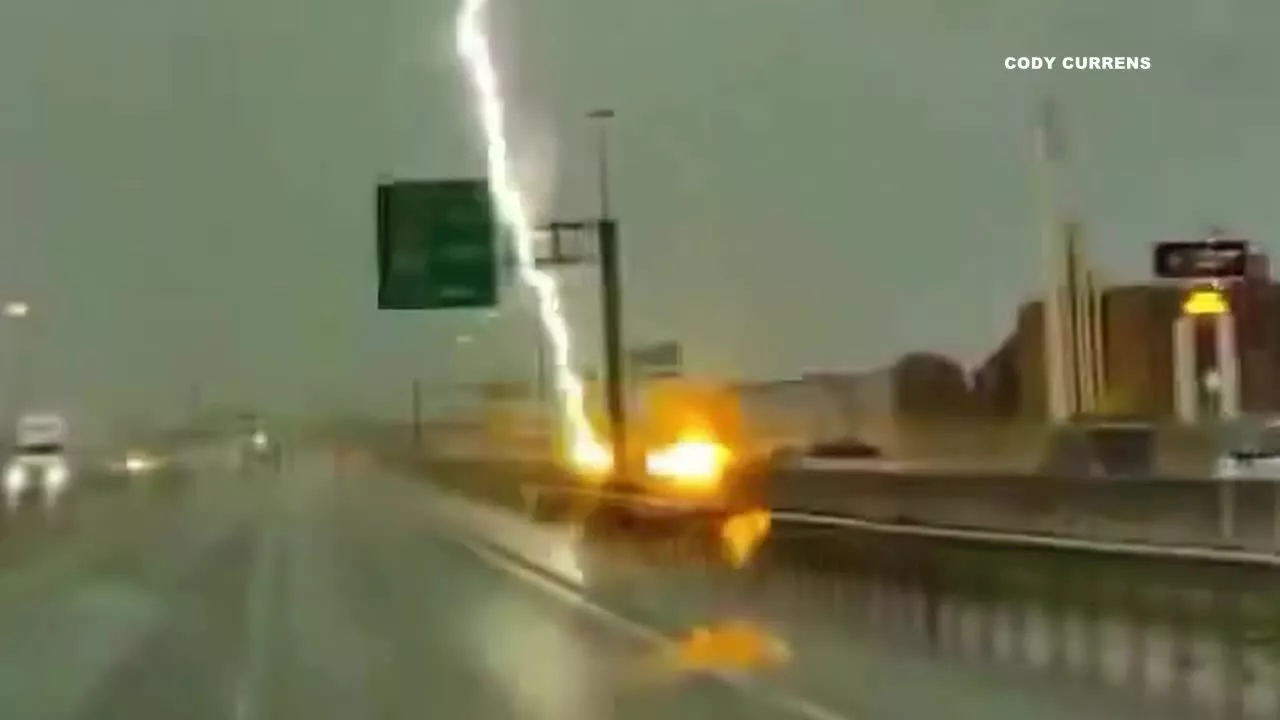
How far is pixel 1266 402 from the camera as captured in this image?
591 inches

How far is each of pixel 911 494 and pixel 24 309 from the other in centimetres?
793

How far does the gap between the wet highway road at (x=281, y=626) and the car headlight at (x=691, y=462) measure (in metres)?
0.95

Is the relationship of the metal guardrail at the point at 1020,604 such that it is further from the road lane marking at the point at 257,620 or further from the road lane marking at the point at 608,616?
the road lane marking at the point at 257,620

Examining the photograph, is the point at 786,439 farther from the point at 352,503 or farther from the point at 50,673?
the point at 50,673

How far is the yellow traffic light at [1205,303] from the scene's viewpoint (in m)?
14.0

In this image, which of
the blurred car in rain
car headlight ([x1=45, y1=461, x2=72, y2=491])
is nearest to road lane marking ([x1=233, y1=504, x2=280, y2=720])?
the blurred car in rain

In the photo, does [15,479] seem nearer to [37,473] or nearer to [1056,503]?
[37,473]

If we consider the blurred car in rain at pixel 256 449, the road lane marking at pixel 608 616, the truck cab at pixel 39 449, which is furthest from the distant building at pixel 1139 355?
the truck cab at pixel 39 449

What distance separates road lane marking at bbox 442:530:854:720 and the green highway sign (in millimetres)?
2551

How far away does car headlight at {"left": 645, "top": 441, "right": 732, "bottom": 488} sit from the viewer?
43.0ft

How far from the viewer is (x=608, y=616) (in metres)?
16.3

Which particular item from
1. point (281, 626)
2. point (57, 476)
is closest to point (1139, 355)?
point (281, 626)

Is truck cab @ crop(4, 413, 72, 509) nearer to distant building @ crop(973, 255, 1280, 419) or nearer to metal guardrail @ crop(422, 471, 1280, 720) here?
metal guardrail @ crop(422, 471, 1280, 720)

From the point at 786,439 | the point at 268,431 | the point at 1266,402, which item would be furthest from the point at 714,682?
the point at 1266,402
